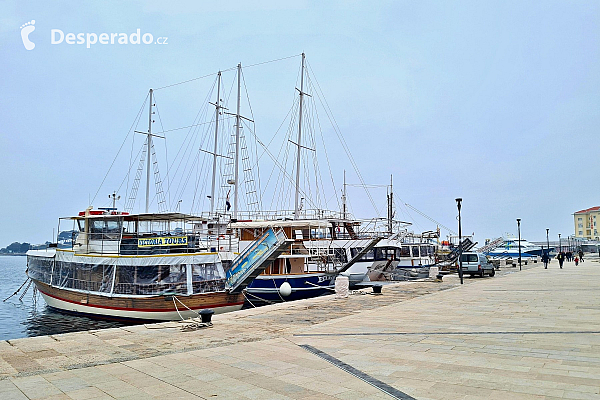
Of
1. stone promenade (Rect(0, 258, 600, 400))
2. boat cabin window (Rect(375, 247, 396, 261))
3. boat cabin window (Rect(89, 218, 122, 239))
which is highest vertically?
boat cabin window (Rect(89, 218, 122, 239))

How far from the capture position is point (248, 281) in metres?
21.2

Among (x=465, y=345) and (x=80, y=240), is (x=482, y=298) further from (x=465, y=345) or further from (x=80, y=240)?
(x=80, y=240)

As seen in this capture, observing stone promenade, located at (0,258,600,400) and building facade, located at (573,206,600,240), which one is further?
building facade, located at (573,206,600,240)

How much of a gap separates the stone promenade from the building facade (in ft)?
473

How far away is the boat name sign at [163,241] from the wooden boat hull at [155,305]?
288 centimetres

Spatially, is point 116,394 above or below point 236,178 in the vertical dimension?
below

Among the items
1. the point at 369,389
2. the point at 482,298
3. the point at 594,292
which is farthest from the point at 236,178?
the point at 369,389

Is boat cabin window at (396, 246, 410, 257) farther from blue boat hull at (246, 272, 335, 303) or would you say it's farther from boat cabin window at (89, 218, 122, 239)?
boat cabin window at (89, 218, 122, 239)

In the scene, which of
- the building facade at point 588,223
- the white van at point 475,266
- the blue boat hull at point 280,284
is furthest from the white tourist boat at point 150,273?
the building facade at point 588,223

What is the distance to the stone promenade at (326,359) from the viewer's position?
6.79 m

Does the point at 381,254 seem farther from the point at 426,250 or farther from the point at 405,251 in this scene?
the point at 426,250

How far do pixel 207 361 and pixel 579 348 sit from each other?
7.82m

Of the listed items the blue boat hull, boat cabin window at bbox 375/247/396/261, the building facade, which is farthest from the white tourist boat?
the building facade

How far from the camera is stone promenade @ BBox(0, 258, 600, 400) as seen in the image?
22.3ft
